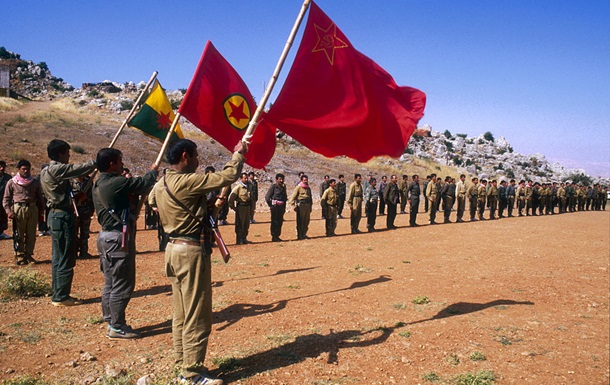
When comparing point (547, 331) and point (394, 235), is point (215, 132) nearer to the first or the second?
point (547, 331)

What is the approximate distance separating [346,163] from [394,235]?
84.2ft

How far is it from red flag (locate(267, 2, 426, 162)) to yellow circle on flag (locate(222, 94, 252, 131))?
0.86 metres

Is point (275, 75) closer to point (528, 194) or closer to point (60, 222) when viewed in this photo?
point (60, 222)

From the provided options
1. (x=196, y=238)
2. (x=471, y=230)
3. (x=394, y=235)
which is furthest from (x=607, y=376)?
(x=471, y=230)

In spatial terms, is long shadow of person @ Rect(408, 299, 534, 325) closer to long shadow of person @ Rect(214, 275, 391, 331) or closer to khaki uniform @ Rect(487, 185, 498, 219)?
long shadow of person @ Rect(214, 275, 391, 331)

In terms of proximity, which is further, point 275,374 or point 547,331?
point 547,331

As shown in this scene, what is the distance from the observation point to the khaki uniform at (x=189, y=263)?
413cm

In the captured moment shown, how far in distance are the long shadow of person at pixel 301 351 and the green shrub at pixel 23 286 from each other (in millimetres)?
4070

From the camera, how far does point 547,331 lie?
622cm

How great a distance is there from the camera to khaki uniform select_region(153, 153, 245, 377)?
4133 millimetres

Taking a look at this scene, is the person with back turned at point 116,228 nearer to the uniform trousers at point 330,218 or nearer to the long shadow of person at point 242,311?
the long shadow of person at point 242,311

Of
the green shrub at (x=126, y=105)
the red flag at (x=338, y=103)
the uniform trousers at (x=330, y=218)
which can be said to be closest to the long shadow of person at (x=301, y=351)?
the red flag at (x=338, y=103)

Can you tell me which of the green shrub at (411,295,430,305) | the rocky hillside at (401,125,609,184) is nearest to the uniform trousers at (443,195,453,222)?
the green shrub at (411,295,430,305)

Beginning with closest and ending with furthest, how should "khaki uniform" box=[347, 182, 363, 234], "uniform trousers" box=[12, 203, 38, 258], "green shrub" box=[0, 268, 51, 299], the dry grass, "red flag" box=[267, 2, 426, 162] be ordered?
1. "red flag" box=[267, 2, 426, 162]
2. "green shrub" box=[0, 268, 51, 299]
3. "uniform trousers" box=[12, 203, 38, 258]
4. "khaki uniform" box=[347, 182, 363, 234]
5. the dry grass
